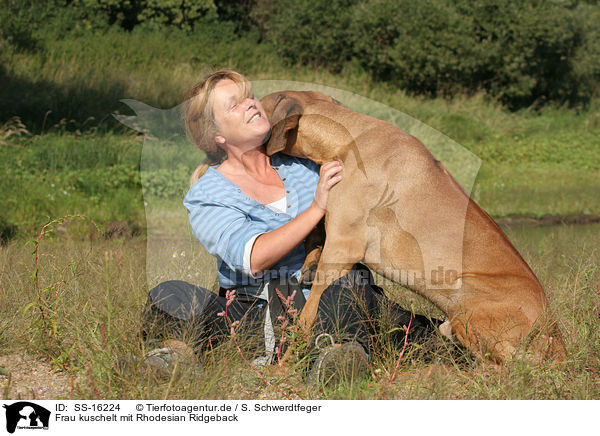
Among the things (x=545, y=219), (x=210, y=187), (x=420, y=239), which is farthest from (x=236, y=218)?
(x=545, y=219)

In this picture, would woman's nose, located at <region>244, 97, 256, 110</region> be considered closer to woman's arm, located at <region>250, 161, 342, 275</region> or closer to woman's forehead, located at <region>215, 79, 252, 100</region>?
woman's forehead, located at <region>215, 79, 252, 100</region>

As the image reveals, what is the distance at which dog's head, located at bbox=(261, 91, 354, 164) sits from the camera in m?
3.05

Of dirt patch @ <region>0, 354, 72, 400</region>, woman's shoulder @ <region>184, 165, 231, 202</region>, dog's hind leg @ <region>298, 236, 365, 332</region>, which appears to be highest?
woman's shoulder @ <region>184, 165, 231, 202</region>

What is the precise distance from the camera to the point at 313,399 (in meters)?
2.60

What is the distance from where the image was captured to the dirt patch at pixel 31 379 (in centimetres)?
272

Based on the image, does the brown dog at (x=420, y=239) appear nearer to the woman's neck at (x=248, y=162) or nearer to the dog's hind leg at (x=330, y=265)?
the dog's hind leg at (x=330, y=265)

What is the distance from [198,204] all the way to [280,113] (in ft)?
1.96

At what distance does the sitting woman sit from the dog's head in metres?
0.07

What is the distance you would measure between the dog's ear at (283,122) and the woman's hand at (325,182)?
26cm

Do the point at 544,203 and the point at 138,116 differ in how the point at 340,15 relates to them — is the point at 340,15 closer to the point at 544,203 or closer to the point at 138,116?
the point at 544,203

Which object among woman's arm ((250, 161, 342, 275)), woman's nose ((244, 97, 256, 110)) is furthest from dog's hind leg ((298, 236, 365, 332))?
woman's nose ((244, 97, 256, 110))
